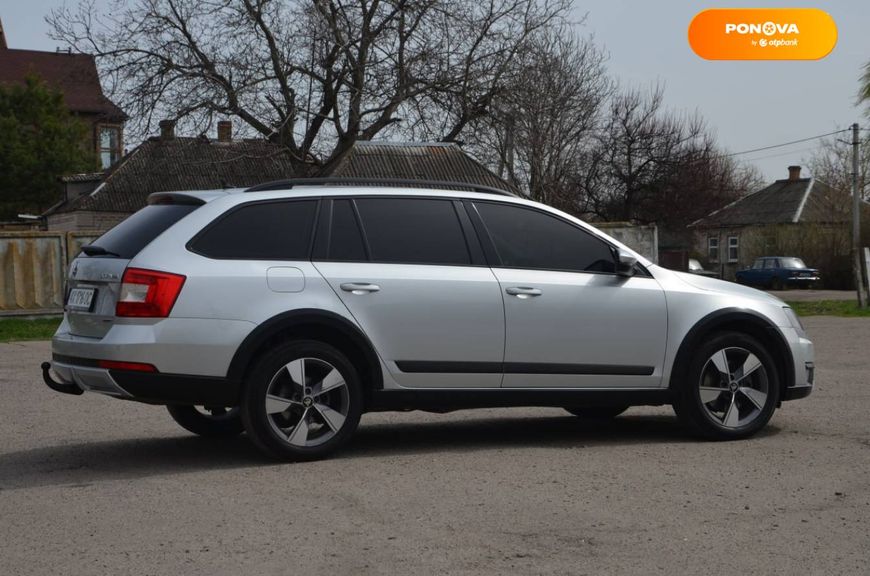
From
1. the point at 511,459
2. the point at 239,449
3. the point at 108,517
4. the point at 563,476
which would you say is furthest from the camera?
the point at 239,449

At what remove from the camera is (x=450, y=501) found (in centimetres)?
606

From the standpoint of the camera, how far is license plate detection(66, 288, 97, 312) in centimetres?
705

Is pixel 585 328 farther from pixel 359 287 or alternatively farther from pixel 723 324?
pixel 359 287

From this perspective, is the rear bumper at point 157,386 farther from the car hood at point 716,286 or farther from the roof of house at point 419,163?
the roof of house at point 419,163

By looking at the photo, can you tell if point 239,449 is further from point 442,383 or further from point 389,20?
point 389,20

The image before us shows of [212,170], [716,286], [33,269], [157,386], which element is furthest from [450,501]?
[212,170]

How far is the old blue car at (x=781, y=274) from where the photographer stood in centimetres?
5072

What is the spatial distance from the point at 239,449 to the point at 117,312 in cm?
148

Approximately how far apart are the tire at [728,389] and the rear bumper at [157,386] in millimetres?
2974

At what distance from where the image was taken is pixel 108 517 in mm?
5762

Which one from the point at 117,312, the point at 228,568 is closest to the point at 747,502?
the point at 228,568

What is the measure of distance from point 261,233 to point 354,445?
1.61 metres

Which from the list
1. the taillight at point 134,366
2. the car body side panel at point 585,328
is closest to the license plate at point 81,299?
the taillight at point 134,366

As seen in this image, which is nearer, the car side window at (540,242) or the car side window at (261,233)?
the car side window at (261,233)
